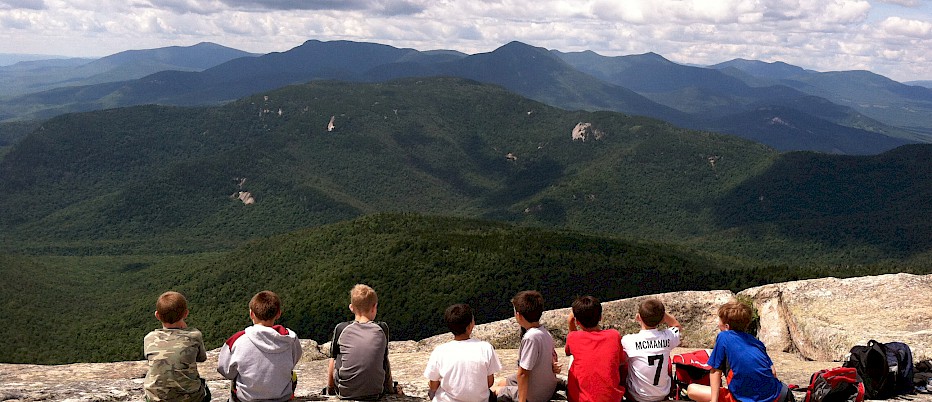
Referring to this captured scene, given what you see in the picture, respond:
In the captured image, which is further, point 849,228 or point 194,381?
point 849,228

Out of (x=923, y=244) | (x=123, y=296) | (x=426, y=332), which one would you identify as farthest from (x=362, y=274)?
(x=923, y=244)

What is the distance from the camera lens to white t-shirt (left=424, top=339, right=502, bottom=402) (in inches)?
524

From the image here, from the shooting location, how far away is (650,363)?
46.2ft

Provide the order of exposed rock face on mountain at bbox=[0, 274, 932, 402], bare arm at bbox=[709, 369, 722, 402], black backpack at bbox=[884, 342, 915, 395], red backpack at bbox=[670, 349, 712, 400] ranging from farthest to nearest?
exposed rock face on mountain at bbox=[0, 274, 932, 402] < black backpack at bbox=[884, 342, 915, 395] < red backpack at bbox=[670, 349, 712, 400] < bare arm at bbox=[709, 369, 722, 402]

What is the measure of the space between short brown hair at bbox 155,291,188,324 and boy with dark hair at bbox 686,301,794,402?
12.6 metres

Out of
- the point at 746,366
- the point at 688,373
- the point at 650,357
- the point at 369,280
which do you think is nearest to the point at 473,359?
the point at 650,357

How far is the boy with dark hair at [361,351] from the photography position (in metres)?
14.2

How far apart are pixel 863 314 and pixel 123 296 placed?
13421cm

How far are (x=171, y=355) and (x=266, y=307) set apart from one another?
237cm

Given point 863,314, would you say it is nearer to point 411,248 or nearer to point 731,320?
point 731,320

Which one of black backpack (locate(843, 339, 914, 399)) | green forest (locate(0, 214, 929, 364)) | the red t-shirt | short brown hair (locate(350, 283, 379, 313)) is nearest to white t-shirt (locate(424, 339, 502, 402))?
the red t-shirt

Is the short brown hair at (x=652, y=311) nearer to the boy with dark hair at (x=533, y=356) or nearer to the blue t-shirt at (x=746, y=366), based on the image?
the blue t-shirt at (x=746, y=366)

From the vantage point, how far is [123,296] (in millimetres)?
122875

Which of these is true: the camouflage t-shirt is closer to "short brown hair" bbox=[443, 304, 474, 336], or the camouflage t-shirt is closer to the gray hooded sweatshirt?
the gray hooded sweatshirt
